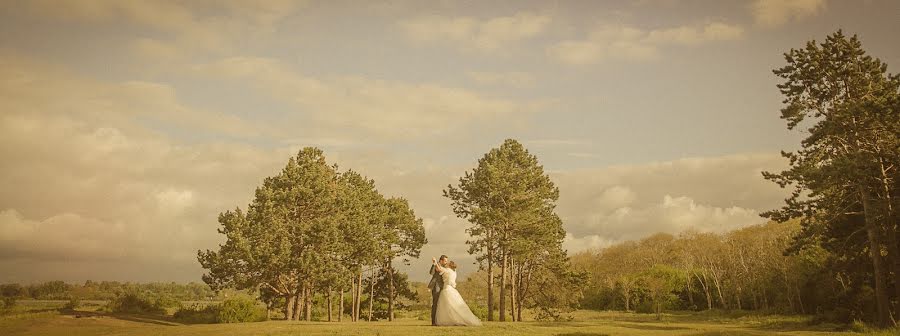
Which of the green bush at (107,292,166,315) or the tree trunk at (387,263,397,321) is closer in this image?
the green bush at (107,292,166,315)

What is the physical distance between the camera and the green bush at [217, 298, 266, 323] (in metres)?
38.1

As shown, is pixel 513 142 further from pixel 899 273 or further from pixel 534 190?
pixel 899 273

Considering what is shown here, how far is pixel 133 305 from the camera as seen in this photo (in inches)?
1730

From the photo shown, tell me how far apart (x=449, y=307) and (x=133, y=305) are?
112ft

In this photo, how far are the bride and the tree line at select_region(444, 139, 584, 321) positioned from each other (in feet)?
55.2

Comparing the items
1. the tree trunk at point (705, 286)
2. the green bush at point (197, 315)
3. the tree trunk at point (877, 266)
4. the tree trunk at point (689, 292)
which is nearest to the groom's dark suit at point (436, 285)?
the tree trunk at point (877, 266)

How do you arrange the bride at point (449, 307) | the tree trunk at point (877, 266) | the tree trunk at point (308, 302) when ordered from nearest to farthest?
the bride at point (449, 307)
the tree trunk at point (877, 266)
the tree trunk at point (308, 302)

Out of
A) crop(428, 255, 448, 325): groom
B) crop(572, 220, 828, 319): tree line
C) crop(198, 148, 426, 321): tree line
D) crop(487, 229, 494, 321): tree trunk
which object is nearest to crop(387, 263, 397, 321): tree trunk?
crop(198, 148, 426, 321): tree line

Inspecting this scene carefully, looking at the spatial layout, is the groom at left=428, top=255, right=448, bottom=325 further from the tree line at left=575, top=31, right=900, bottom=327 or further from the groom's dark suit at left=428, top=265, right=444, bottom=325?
the tree line at left=575, top=31, right=900, bottom=327

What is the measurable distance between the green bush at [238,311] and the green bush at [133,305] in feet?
30.3

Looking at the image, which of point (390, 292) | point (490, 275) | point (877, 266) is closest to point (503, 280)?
point (490, 275)

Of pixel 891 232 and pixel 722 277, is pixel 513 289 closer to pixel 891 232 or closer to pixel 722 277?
pixel 891 232

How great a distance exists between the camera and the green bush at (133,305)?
4300 centimetres

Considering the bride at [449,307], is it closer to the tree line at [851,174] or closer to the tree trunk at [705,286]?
the tree line at [851,174]
